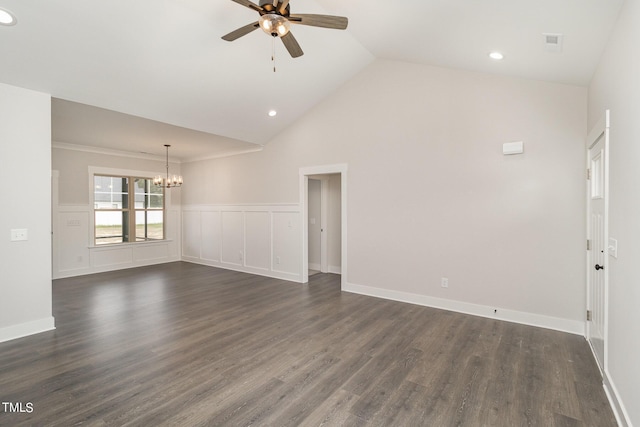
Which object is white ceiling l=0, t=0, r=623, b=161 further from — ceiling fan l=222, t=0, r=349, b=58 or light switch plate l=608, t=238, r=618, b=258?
light switch plate l=608, t=238, r=618, b=258

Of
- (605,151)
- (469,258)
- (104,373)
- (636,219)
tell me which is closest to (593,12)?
(605,151)

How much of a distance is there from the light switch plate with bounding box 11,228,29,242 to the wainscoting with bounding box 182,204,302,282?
378 cm

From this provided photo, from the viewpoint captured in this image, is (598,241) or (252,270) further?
(252,270)

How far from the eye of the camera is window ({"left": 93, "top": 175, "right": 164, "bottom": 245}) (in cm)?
723

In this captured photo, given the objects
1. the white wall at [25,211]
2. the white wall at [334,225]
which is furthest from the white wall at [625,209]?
the white wall at [25,211]

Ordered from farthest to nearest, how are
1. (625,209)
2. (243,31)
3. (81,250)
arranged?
(81,250)
(243,31)
(625,209)

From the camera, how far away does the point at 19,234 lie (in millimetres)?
3467

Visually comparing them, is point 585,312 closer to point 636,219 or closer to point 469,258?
point 469,258

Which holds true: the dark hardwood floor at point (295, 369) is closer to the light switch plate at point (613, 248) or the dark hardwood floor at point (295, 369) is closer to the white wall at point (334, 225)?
the light switch plate at point (613, 248)

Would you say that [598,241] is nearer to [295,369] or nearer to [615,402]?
[615,402]

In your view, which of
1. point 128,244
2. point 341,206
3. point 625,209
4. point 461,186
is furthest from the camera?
point 128,244

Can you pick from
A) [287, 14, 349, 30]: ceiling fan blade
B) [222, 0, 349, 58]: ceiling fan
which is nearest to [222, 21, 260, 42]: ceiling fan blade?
[222, 0, 349, 58]: ceiling fan

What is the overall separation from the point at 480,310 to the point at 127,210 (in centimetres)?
797

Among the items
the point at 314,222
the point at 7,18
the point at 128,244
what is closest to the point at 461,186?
the point at 314,222
